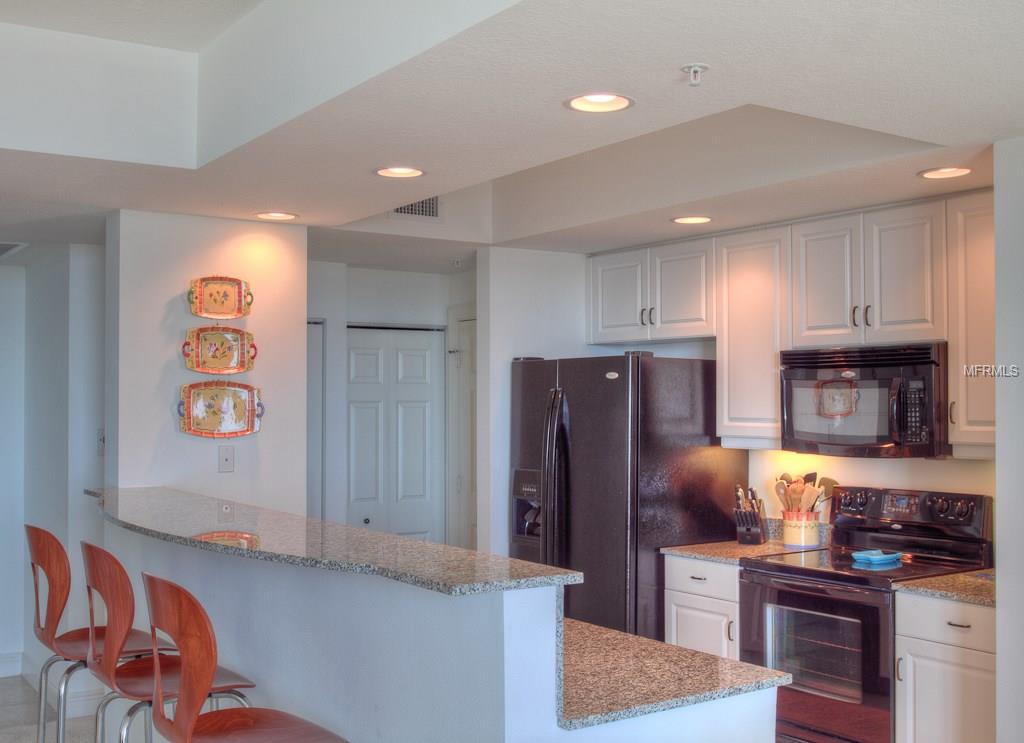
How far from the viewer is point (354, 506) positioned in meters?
5.73

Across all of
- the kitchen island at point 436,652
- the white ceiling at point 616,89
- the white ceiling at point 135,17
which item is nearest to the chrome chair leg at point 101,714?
the kitchen island at point 436,652

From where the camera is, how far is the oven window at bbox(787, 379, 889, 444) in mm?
3760

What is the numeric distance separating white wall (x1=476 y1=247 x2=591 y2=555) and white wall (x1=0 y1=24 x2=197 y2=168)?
Result: 1.87 m

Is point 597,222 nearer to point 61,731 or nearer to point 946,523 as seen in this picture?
point 946,523

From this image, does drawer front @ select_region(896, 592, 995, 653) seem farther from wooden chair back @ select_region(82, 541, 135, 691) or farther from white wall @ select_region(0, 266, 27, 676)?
white wall @ select_region(0, 266, 27, 676)

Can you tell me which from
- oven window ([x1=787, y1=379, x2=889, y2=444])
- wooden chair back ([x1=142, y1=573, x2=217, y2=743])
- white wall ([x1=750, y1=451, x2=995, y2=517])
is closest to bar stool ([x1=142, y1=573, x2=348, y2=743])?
wooden chair back ([x1=142, y1=573, x2=217, y2=743])

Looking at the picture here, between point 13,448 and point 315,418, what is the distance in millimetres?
1732

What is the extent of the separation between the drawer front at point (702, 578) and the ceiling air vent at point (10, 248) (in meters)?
3.50

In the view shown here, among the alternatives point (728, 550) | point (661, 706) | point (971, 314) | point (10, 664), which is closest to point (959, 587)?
point (971, 314)

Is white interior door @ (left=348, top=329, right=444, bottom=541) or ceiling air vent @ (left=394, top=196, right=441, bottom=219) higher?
ceiling air vent @ (left=394, top=196, right=441, bottom=219)

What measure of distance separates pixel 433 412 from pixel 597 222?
2069 millimetres

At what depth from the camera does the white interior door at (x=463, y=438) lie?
5.81 metres

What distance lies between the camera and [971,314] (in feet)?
11.5

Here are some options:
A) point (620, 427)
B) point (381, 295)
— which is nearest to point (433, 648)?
point (620, 427)
